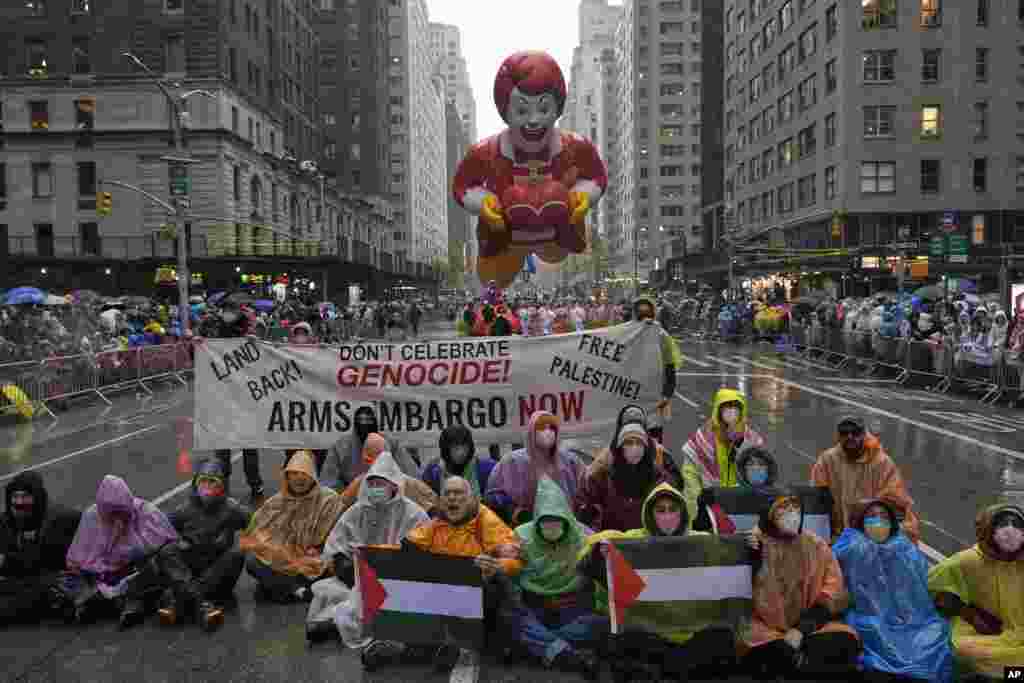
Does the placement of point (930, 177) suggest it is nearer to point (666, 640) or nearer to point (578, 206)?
point (578, 206)

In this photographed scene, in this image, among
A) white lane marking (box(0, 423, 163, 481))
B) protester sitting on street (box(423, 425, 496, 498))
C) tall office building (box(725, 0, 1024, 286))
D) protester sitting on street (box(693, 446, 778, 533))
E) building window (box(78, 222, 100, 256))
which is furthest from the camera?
tall office building (box(725, 0, 1024, 286))

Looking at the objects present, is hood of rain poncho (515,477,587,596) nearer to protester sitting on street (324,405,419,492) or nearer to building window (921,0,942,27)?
protester sitting on street (324,405,419,492)

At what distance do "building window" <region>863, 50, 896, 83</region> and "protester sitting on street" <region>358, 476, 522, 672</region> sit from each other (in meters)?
48.9

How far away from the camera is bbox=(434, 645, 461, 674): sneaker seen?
5438 millimetres

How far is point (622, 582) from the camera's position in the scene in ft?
17.4

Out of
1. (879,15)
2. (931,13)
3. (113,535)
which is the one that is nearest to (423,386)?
(113,535)

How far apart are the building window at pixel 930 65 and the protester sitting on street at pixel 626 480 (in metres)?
49.2

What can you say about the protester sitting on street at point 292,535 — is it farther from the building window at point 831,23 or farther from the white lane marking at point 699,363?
the building window at point 831,23

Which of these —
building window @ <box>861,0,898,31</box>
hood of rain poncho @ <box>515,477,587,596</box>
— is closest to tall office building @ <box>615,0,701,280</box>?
building window @ <box>861,0,898,31</box>

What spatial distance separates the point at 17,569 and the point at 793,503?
552 cm

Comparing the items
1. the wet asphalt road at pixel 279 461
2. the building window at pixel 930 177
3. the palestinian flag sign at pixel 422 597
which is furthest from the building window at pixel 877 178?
the palestinian flag sign at pixel 422 597

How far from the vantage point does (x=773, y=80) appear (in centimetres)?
6094

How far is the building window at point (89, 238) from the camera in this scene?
46500mm

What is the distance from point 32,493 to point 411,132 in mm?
118725
